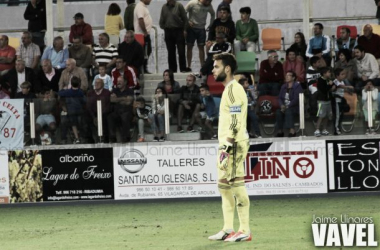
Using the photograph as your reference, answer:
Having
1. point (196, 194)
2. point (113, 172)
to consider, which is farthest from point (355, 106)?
point (113, 172)

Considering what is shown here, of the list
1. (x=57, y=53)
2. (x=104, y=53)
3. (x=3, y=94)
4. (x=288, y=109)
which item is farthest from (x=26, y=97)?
(x=288, y=109)

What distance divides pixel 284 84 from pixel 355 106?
1527 mm

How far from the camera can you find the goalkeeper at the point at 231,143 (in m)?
11.9

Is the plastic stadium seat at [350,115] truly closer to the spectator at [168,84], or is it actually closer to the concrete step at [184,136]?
the concrete step at [184,136]

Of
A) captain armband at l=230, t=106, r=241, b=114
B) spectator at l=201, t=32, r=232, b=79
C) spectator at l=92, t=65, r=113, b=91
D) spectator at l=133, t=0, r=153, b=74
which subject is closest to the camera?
captain armband at l=230, t=106, r=241, b=114

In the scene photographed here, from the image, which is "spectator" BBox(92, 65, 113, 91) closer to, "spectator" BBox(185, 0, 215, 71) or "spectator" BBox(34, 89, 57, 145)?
"spectator" BBox(34, 89, 57, 145)

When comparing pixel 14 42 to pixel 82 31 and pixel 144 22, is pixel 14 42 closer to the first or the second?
pixel 82 31

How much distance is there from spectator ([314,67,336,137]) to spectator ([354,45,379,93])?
0.57 m

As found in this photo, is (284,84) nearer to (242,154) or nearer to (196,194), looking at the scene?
(196,194)

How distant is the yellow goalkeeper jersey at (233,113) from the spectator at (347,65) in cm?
822

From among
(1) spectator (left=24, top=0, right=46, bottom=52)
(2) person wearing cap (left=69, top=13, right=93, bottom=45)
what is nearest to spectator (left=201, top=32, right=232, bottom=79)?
(2) person wearing cap (left=69, top=13, right=93, bottom=45)

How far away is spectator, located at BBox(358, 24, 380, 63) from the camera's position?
21344mm

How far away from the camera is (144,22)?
23.0 m
